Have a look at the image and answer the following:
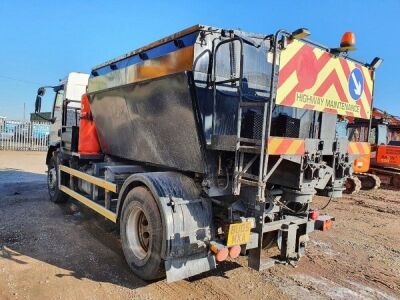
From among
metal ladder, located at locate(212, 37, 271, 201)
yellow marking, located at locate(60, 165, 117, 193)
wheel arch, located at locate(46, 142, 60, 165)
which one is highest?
metal ladder, located at locate(212, 37, 271, 201)

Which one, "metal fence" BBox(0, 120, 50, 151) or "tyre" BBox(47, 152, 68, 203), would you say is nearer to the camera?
"tyre" BBox(47, 152, 68, 203)

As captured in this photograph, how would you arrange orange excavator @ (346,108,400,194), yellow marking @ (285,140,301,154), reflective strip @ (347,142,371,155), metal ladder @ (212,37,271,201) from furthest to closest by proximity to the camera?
orange excavator @ (346,108,400,194), reflective strip @ (347,142,371,155), yellow marking @ (285,140,301,154), metal ladder @ (212,37,271,201)

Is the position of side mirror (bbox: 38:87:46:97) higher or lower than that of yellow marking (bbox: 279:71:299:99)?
higher

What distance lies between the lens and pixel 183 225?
3.84 m

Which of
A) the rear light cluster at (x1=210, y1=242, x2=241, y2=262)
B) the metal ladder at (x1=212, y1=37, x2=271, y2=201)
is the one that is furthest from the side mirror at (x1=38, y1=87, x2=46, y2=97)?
the rear light cluster at (x1=210, y1=242, x2=241, y2=262)

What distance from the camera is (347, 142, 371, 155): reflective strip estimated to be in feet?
14.8

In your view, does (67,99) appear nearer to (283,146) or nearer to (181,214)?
(181,214)

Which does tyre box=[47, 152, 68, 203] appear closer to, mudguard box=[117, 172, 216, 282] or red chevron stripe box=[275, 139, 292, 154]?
mudguard box=[117, 172, 216, 282]

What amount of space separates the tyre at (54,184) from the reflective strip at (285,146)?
592 centimetres

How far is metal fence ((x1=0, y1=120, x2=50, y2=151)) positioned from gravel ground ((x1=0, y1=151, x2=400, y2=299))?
18736mm

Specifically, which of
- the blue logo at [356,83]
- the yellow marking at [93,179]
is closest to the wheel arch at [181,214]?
the yellow marking at [93,179]

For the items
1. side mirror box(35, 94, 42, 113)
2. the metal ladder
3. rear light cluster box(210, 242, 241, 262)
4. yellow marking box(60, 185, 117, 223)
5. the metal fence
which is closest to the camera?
the metal ladder

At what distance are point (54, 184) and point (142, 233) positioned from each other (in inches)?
184

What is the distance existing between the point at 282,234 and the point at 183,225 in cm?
130
